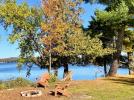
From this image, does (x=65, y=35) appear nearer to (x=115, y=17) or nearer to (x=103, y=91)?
(x=115, y=17)

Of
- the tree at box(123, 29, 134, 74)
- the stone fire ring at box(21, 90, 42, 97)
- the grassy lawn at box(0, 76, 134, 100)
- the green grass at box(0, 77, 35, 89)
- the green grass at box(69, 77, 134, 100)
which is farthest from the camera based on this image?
the tree at box(123, 29, 134, 74)

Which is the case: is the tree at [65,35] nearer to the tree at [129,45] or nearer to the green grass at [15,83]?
the tree at [129,45]

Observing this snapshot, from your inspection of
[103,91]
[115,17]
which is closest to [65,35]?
[115,17]

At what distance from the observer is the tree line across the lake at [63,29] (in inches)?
1249

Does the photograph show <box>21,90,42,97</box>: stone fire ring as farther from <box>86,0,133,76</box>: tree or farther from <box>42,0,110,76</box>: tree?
<box>86,0,133,76</box>: tree

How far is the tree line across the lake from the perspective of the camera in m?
31.7

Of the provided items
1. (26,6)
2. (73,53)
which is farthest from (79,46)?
(26,6)

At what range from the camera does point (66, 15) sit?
111ft

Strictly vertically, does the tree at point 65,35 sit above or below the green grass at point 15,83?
above

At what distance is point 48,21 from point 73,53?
3853 millimetres

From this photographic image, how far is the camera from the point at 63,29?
31.5 meters

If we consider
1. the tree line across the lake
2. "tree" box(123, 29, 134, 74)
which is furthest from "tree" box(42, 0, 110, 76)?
"tree" box(123, 29, 134, 74)

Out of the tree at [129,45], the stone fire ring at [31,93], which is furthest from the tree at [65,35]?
the stone fire ring at [31,93]

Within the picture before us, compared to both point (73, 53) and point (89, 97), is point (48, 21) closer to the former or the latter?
point (73, 53)
